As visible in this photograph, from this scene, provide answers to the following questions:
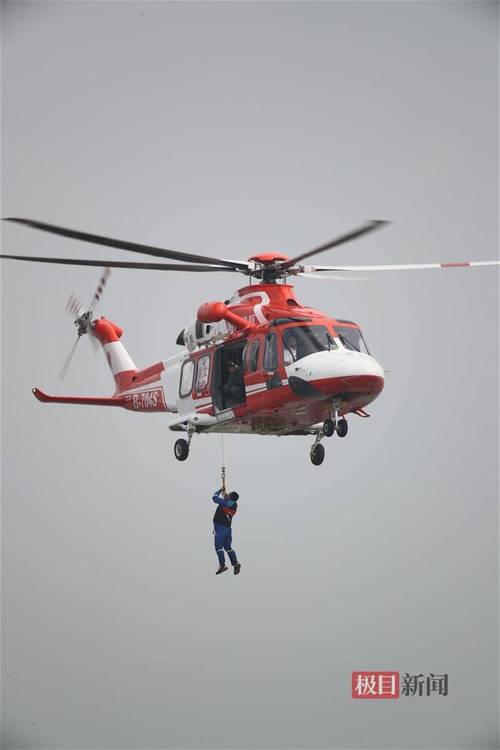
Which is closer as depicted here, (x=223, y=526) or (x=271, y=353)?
(x=271, y=353)

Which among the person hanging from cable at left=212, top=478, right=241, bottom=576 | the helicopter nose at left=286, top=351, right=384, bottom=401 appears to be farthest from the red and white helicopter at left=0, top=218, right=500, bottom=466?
the person hanging from cable at left=212, top=478, right=241, bottom=576

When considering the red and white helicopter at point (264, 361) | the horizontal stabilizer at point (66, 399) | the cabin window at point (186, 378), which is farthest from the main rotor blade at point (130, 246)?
the horizontal stabilizer at point (66, 399)

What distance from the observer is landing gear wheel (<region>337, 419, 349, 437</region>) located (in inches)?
538

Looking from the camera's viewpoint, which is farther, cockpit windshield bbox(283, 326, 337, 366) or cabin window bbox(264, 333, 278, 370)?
cabin window bbox(264, 333, 278, 370)

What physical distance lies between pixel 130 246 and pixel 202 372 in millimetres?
3235

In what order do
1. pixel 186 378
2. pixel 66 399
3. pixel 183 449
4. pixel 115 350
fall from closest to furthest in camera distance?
pixel 183 449 → pixel 186 378 → pixel 66 399 → pixel 115 350

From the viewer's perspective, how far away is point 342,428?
13.7 metres

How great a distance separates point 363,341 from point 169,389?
148 inches

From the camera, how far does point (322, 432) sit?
14.9 metres

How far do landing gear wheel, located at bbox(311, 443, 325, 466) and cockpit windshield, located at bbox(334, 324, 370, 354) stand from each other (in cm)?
150

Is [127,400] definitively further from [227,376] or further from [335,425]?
[335,425]

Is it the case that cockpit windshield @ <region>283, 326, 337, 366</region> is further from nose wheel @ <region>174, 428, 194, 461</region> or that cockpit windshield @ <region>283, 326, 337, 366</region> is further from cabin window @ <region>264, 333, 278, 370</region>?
nose wheel @ <region>174, 428, 194, 461</region>

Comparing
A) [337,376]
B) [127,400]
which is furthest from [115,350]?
[337,376]

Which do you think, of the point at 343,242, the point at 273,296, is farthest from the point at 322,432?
the point at 343,242
